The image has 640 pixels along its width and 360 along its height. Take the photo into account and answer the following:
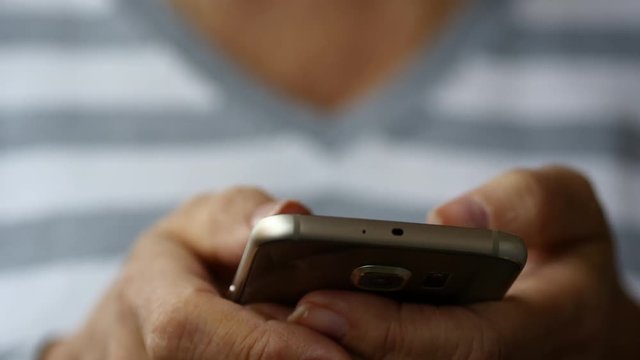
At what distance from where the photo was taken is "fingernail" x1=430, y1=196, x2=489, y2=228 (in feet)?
1.71

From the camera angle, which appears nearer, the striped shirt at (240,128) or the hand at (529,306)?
the hand at (529,306)

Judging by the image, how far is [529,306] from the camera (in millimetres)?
521

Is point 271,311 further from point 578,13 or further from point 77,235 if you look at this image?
point 578,13

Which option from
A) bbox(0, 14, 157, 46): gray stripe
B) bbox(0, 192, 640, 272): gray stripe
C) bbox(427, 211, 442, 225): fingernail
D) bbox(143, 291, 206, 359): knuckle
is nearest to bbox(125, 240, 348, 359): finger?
bbox(143, 291, 206, 359): knuckle

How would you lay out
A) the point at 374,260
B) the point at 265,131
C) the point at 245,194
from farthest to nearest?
the point at 265,131, the point at 245,194, the point at 374,260

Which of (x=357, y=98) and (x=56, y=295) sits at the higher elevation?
(x=357, y=98)

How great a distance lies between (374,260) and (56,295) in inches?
20.0

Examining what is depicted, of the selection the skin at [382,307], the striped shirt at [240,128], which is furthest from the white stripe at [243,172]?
the skin at [382,307]

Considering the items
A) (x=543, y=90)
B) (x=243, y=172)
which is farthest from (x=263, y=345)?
(x=543, y=90)

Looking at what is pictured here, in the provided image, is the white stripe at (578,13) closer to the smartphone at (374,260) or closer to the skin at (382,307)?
the skin at (382,307)

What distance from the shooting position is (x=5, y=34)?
0.89m

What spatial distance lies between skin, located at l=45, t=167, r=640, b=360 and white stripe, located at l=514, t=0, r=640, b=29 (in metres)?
0.33

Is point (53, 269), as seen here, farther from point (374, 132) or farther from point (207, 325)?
point (207, 325)

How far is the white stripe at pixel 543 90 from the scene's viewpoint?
34.0 inches
